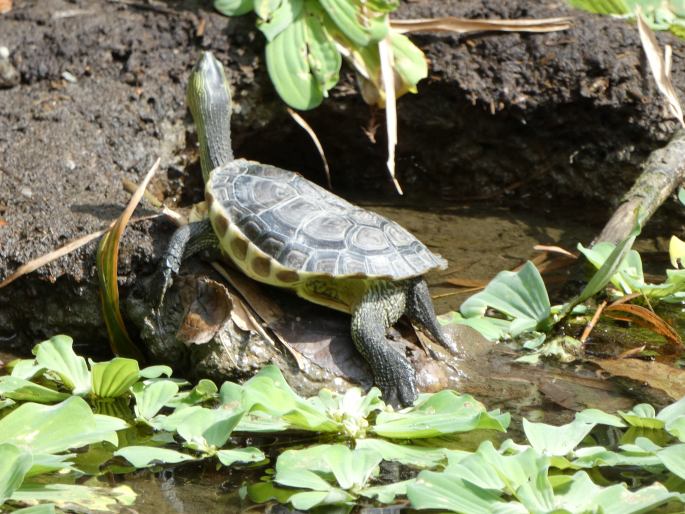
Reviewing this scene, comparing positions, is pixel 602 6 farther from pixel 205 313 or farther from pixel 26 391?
pixel 26 391

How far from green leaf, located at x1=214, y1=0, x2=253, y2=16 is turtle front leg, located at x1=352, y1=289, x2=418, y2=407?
208cm

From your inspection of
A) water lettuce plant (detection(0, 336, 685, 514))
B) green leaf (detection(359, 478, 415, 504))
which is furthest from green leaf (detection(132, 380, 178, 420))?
green leaf (detection(359, 478, 415, 504))

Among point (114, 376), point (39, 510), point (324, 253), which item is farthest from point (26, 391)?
point (324, 253)

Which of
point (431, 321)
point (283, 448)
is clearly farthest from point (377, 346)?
point (283, 448)

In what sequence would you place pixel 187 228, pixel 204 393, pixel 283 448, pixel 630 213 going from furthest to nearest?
pixel 630 213
pixel 187 228
pixel 204 393
pixel 283 448

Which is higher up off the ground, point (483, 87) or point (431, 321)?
point (483, 87)

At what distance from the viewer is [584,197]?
5.09 m

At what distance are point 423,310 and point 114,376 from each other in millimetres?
1104

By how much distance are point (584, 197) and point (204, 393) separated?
2812 millimetres

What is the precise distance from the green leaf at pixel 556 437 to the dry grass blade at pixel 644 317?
111cm

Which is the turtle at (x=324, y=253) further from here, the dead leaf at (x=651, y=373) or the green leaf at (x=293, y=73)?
the green leaf at (x=293, y=73)

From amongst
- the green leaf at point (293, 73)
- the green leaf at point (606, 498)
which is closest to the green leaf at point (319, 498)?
the green leaf at point (606, 498)

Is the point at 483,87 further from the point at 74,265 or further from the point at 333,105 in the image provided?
the point at 74,265

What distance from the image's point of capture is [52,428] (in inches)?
97.2
